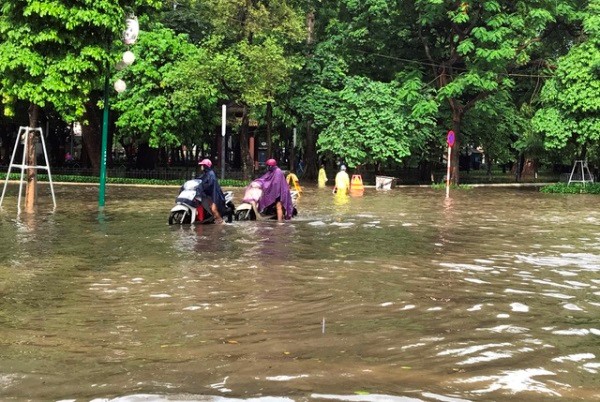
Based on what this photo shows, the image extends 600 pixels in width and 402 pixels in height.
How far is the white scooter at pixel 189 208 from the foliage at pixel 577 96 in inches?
1002

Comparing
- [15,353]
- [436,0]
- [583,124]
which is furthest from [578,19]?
[15,353]

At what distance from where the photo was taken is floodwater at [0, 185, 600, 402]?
4891 millimetres

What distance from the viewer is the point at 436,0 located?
35250mm

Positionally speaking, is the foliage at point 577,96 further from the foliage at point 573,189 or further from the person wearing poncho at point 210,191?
the person wearing poncho at point 210,191

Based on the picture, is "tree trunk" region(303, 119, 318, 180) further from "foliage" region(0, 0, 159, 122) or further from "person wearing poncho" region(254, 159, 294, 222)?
"person wearing poncho" region(254, 159, 294, 222)

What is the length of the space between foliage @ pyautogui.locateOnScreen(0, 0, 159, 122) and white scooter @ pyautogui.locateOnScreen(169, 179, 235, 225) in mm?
4355

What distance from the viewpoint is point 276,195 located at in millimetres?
17266

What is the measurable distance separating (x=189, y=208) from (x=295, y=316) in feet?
29.7

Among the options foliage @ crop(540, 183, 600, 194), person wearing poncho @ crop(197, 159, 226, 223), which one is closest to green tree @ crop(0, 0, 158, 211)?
person wearing poncho @ crop(197, 159, 226, 223)

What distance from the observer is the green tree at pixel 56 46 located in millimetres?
17250

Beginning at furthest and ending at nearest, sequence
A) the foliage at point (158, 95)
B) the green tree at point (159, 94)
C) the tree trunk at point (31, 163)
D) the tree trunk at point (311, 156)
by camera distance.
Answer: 1. the tree trunk at point (311, 156)
2. the foliage at point (158, 95)
3. the green tree at point (159, 94)
4. the tree trunk at point (31, 163)

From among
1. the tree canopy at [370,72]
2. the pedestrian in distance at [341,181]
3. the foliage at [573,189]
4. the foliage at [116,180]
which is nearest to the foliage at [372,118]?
the tree canopy at [370,72]

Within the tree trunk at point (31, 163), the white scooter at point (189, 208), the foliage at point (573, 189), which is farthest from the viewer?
the foliage at point (573, 189)

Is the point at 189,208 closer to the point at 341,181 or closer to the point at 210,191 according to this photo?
the point at 210,191
